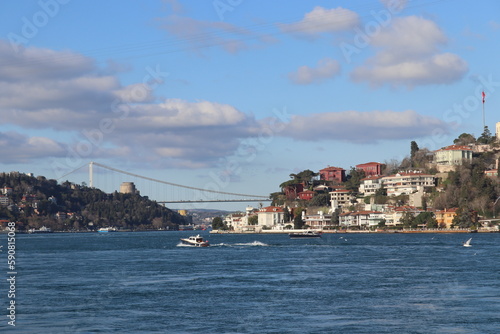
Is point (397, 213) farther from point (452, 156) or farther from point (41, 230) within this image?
point (41, 230)

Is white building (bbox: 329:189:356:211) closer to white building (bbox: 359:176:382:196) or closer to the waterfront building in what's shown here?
white building (bbox: 359:176:382:196)

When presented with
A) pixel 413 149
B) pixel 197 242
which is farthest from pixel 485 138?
pixel 197 242

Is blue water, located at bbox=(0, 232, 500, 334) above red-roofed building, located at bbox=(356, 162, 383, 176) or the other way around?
the other way around

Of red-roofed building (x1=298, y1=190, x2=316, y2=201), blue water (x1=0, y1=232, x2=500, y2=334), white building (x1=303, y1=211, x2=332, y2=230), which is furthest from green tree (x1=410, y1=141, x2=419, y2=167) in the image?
blue water (x1=0, y1=232, x2=500, y2=334)

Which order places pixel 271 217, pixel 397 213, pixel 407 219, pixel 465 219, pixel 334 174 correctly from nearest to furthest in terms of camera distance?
1. pixel 465 219
2. pixel 407 219
3. pixel 397 213
4. pixel 271 217
5. pixel 334 174

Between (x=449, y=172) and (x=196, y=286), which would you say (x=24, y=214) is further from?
(x=196, y=286)

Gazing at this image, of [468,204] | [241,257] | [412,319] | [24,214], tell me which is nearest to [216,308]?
[412,319]

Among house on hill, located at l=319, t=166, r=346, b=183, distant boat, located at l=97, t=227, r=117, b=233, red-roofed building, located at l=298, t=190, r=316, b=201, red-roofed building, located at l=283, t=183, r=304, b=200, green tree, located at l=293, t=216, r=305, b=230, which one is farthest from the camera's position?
distant boat, located at l=97, t=227, r=117, b=233

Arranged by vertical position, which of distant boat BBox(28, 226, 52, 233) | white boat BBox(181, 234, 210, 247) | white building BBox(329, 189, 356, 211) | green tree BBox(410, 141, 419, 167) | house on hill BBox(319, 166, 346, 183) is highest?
green tree BBox(410, 141, 419, 167)
